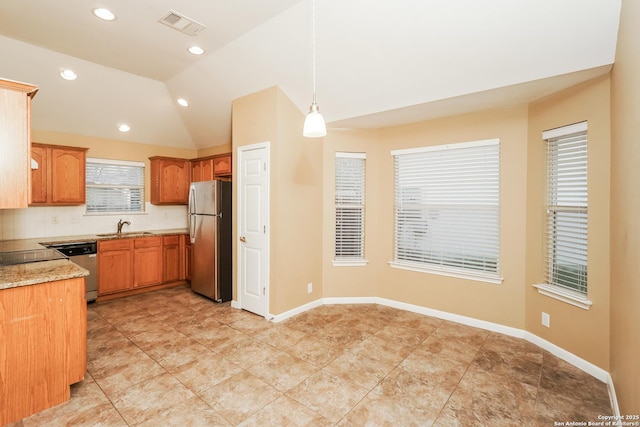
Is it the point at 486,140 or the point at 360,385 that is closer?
the point at 360,385

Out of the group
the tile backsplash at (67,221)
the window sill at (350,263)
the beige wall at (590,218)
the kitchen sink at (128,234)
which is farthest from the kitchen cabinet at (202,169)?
the beige wall at (590,218)

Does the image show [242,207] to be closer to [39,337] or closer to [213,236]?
[213,236]

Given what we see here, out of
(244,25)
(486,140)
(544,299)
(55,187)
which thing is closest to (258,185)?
(244,25)

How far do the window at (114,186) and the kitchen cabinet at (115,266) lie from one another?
2.94 ft

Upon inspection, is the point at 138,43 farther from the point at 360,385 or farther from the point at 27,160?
the point at 360,385

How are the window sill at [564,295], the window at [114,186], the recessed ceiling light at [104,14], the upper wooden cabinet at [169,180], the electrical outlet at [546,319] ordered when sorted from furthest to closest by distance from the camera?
the upper wooden cabinet at [169,180] < the window at [114,186] < the electrical outlet at [546,319] < the recessed ceiling light at [104,14] < the window sill at [564,295]

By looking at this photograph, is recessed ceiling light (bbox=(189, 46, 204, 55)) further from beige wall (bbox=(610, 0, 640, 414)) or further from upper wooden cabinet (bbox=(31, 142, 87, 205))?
beige wall (bbox=(610, 0, 640, 414))

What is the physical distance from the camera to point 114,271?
14.8 feet

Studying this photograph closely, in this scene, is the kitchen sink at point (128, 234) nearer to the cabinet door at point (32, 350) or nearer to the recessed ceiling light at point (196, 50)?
the cabinet door at point (32, 350)

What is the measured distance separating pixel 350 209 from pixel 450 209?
4.39 feet

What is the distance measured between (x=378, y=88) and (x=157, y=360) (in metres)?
3.49

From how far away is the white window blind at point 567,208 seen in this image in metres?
2.70

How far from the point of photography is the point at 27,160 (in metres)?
2.11

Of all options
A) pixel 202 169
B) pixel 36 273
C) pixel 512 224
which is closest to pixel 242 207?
pixel 202 169
